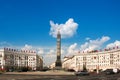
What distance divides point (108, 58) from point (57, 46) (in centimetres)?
3791

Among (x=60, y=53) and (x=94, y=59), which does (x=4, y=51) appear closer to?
(x=60, y=53)

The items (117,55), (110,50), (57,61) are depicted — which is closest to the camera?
(57,61)

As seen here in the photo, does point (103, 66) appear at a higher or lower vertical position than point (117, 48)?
lower

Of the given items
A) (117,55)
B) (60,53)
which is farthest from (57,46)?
(117,55)

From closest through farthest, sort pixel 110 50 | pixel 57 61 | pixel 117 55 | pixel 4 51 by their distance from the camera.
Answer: pixel 57 61 → pixel 117 55 → pixel 110 50 → pixel 4 51

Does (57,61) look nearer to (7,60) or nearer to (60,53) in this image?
(60,53)

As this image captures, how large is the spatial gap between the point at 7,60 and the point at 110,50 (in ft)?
235

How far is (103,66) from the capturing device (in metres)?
182

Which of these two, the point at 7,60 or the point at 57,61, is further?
the point at 7,60

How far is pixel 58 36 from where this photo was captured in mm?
165750

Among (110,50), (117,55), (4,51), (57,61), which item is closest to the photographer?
(57,61)

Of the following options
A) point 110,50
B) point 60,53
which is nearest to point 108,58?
point 110,50

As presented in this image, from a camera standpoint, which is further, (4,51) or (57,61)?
(4,51)

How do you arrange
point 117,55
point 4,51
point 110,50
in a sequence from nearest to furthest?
point 117,55 < point 110,50 < point 4,51
